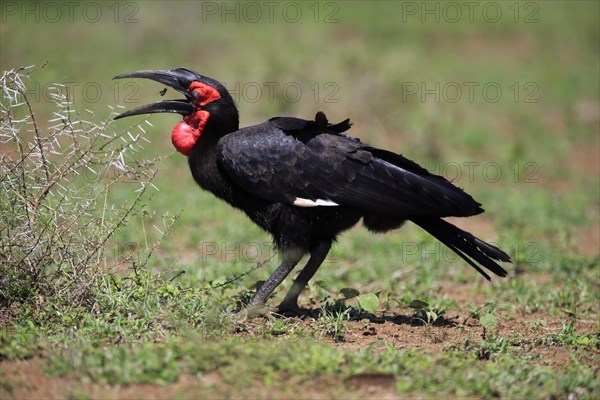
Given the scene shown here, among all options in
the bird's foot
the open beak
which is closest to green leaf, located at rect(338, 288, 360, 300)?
the bird's foot

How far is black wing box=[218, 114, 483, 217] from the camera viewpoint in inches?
177

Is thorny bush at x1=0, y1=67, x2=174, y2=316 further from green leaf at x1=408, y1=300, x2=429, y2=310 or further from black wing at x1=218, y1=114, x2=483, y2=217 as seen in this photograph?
green leaf at x1=408, y1=300, x2=429, y2=310

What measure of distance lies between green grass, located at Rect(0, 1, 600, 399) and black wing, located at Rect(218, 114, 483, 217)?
567mm

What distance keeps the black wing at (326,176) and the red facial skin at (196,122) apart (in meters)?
0.20

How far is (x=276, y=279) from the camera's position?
4523 mm

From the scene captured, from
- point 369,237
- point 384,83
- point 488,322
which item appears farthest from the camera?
point 384,83

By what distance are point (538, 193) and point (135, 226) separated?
4570mm

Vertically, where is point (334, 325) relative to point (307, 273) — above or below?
below

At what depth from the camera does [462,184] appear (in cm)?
915

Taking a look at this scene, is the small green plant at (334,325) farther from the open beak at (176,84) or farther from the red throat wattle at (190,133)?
the open beak at (176,84)

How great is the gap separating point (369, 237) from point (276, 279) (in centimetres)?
292

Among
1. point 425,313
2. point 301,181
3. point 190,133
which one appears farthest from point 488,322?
point 190,133

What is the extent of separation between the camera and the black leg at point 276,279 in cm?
446

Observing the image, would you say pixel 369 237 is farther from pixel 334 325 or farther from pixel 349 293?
pixel 334 325
